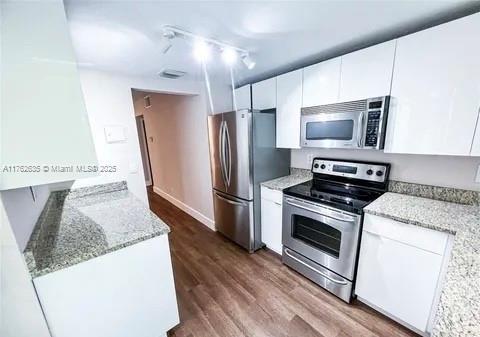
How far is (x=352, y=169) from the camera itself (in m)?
2.02

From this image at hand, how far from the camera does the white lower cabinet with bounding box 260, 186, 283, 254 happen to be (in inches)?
87.3

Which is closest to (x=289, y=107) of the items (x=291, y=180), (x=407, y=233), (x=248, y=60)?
(x=248, y=60)

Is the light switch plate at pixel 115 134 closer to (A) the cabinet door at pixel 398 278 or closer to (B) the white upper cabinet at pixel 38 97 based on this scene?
(B) the white upper cabinet at pixel 38 97

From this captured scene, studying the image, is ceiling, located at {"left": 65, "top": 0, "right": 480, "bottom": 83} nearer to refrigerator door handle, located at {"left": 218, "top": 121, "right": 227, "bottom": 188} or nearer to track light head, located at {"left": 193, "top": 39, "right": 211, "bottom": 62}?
track light head, located at {"left": 193, "top": 39, "right": 211, "bottom": 62}

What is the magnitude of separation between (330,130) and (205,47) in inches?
50.5

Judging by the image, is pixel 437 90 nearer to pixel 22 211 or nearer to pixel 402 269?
pixel 402 269

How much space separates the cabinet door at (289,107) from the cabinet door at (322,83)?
0.26 feet

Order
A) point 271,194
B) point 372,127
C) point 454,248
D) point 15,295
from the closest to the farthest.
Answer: point 15,295
point 454,248
point 372,127
point 271,194

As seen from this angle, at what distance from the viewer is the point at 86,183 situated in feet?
6.79

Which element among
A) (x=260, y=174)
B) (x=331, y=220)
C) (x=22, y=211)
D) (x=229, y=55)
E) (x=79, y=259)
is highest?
(x=229, y=55)

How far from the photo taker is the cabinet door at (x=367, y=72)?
4.88 feet

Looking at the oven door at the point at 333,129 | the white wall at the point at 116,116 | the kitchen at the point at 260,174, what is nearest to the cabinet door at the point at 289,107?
the kitchen at the point at 260,174

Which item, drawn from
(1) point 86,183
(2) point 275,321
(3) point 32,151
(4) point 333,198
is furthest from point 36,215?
(4) point 333,198

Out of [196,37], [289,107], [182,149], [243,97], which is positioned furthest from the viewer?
[182,149]
